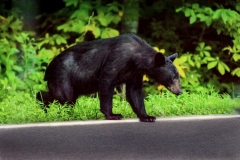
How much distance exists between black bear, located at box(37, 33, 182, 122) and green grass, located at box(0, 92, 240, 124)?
79 millimetres

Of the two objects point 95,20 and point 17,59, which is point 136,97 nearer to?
point 95,20

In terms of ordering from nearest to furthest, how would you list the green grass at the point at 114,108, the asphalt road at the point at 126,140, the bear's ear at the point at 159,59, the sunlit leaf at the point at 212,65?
the asphalt road at the point at 126,140 < the bear's ear at the point at 159,59 < the green grass at the point at 114,108 < the sunlit leaf at the point at 212,65

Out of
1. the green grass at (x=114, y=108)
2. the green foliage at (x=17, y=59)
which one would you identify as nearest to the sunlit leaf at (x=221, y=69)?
the green grass at (x=114, y=108)

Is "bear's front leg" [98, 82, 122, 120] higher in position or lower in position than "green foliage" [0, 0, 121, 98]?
lower

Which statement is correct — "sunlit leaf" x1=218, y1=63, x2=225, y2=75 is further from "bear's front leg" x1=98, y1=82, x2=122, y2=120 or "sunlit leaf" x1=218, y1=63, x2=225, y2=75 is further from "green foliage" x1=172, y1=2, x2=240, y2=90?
"bear's front leg" x1=98, y1=82, x2=122, y2=120

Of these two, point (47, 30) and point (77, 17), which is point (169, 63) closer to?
point (77, 17)

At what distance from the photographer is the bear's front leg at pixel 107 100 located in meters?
2.92

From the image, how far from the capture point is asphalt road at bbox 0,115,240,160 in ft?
8.98

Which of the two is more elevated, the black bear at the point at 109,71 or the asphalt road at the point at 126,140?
the black bear at the point at 109,71

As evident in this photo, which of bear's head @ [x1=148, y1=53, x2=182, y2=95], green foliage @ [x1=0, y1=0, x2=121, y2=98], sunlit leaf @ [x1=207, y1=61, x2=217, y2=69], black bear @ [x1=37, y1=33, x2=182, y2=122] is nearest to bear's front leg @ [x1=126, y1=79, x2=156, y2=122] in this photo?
black bear @ [x1=37, y1=33, x2=182, y2=122]

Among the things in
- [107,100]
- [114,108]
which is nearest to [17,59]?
[114,108]

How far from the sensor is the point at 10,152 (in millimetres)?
2729

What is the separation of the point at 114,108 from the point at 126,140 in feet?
1.42

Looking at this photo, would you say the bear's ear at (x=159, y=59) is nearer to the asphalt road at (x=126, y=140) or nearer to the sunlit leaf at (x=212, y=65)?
the asphalt road at (x=126, y=140)
